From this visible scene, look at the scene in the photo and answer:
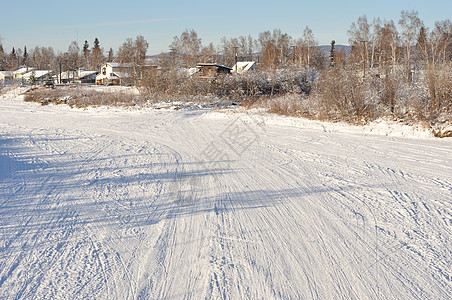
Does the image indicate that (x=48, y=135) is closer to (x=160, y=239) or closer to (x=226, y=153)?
(x=226, y=153)

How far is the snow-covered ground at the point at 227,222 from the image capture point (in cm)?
391

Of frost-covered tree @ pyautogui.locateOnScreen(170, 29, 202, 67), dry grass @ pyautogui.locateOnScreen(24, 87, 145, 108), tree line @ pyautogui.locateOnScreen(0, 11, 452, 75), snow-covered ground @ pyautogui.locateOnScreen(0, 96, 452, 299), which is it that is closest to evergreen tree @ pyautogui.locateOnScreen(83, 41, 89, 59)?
tree line @ pyautogui.locateOnScreen(0, 11, 452, 75)

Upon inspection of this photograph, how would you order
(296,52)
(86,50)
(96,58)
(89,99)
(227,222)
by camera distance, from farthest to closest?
(86,50) < (96,58) < (296,52) < (89,99) < (227,222)

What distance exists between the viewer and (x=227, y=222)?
5.59 meters

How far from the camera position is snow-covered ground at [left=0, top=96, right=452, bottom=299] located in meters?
3.91

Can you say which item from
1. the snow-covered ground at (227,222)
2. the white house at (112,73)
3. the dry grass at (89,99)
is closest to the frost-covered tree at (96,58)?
the white house at (112,73)

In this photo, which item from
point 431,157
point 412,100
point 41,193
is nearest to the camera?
point 41,193

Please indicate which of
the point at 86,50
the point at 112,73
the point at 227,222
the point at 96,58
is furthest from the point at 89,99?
the point at 86,50

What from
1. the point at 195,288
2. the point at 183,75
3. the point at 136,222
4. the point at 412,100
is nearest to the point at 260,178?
the point at 136,222

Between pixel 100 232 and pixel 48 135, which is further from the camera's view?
pixel 48 135

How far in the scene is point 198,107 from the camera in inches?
1033

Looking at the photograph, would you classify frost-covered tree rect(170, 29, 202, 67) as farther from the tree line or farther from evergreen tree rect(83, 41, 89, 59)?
evergreen tree rect(83, 41, 89, 59)

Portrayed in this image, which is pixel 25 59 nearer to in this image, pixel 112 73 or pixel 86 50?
pixel 86 50

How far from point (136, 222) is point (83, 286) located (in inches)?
72.3
